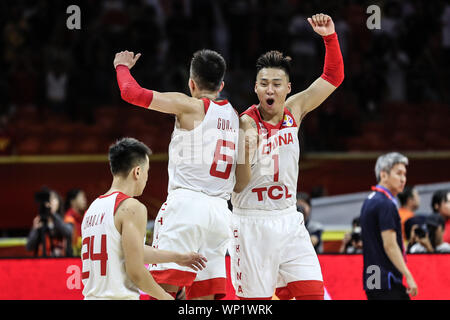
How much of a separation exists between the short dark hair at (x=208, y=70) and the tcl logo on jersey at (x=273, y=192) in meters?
0.78

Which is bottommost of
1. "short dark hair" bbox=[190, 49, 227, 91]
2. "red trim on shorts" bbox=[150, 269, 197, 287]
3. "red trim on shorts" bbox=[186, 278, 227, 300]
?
"red trim on shorts" bbox=[186, 278, 227, 300]

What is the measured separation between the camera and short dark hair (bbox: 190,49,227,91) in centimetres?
498

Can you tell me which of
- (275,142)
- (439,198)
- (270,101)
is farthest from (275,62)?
(439,198)

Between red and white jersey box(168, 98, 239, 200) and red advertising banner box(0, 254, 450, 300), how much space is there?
1942 millimetres

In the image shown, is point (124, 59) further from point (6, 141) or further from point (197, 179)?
point (6, 141)

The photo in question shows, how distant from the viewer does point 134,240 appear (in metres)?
4.09

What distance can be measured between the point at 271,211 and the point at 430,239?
7.86ft

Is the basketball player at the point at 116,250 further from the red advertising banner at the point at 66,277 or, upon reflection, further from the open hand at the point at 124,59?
the red advertising banner at the point at 66,277

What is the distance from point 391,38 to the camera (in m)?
12.9

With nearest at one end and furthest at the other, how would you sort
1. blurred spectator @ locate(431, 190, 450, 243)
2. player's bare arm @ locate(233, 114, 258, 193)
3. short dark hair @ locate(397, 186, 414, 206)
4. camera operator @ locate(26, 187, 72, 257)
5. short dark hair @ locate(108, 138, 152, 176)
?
short dark hair @ locate(108, 138, 152, 176), player's bare arm @ locate(233, 114, 258, 193), blurred spectator @ locate(431, 190, 450, 243), camera operator @ locate(26, 187, 72, 257), short dark hair @ locate(397, 186, 414, 206)

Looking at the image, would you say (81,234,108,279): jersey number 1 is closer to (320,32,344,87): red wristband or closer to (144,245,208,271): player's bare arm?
(144,245,208,271): player's bare arm

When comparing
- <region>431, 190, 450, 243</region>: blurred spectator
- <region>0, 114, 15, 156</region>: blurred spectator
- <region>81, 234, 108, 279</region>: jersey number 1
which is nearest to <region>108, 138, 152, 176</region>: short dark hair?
<region>81, 234, 108, 279</region>: jersey number 1

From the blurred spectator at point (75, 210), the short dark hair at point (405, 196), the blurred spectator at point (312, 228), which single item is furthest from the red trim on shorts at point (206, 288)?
the blurred spectator at point (75, 210)

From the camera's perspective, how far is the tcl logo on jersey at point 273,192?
5.16 metres
